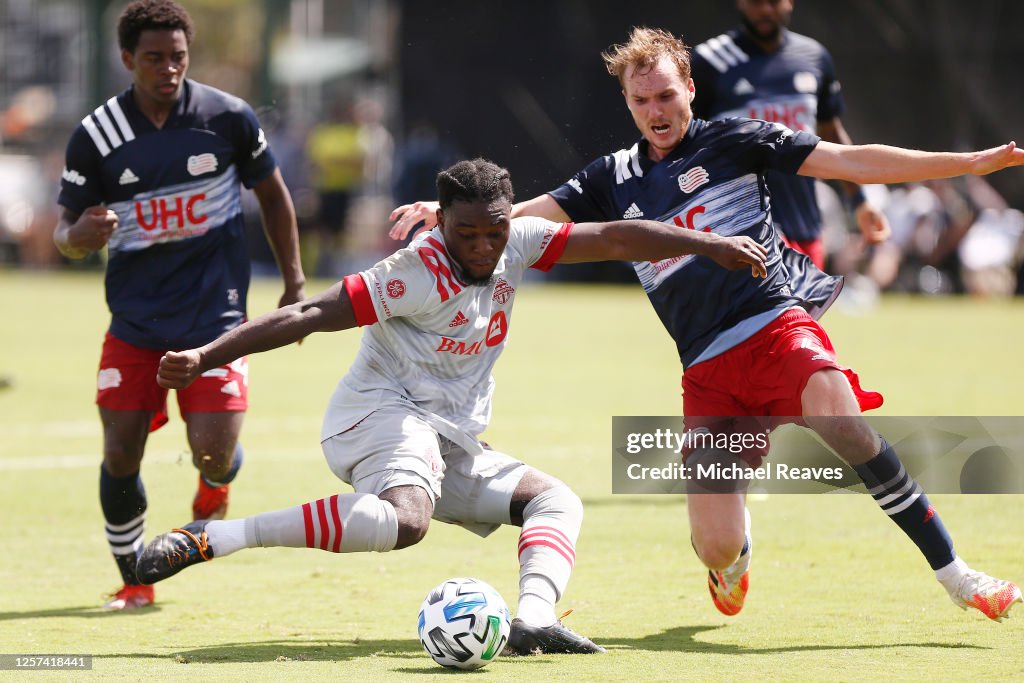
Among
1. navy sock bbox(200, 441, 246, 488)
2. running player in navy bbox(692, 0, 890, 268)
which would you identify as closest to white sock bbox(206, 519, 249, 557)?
navy sock bbox(200, 441, 246, 488)

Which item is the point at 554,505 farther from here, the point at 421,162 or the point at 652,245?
the point at 421,162

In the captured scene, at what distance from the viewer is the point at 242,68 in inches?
2110

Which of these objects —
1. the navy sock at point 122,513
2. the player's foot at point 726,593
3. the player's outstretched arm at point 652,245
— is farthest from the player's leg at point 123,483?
the player's foot at point 726,593

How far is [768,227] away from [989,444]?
4516mm

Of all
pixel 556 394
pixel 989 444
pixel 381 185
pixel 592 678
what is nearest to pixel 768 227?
pixel 592 678

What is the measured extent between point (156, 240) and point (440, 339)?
195 centimetres

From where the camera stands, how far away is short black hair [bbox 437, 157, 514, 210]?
18.5 feet

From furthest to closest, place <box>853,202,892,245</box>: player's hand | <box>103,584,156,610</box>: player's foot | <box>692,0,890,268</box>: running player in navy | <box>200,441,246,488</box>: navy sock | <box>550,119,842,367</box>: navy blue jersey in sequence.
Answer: <box>692,0,890,268</box>: running player in navy
<box>853,202,892,245</box>: player's hand
<box>200,441,246,488</box>: navy sock
<box>103,584,156,610</box>: player's foot
<box>550,119,842,367</box>: navy blue jersey

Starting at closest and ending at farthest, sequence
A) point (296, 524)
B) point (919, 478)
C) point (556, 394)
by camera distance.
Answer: point (296, 524) < point (919, 478) < point (556, 394)

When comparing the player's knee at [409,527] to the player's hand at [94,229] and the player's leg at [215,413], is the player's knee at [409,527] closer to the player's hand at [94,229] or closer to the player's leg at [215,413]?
the player's leg at [215,413]

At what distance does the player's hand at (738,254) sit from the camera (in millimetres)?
5695

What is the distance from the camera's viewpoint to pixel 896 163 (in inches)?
239

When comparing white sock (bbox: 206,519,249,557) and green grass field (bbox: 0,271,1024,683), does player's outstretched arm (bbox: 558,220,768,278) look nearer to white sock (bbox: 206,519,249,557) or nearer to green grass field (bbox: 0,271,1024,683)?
green grass field (bbox: 0,271,1024,683)

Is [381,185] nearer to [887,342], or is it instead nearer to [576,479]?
[887,342]
